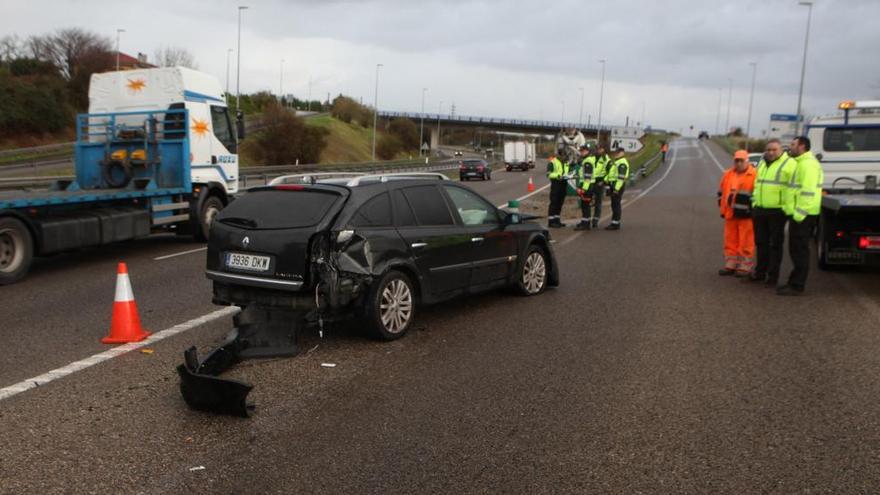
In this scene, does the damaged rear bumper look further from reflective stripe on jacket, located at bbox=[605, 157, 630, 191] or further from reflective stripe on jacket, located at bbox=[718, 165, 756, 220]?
reflective stripe on jacket, located at bbox=[605, 157, 630, 191]

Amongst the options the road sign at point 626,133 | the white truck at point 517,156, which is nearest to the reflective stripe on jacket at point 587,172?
the road sign at point 626,133

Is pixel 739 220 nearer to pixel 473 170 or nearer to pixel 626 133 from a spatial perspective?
pixel 473 170

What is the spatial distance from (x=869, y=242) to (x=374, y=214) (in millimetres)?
6509

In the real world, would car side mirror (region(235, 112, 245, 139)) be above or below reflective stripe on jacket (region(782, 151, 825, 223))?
above

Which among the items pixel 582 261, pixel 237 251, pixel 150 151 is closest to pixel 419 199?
pixel 237 251

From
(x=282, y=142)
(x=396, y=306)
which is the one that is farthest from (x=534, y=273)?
(x=282, y=142)

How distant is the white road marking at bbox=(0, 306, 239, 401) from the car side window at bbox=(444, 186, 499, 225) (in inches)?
100

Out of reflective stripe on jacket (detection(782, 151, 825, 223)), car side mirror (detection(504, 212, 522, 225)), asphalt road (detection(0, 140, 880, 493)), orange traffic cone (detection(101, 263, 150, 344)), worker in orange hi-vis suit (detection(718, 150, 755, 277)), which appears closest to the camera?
asphalt road (detection(0, 140, 880, 493))

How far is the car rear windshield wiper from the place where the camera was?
240 inches

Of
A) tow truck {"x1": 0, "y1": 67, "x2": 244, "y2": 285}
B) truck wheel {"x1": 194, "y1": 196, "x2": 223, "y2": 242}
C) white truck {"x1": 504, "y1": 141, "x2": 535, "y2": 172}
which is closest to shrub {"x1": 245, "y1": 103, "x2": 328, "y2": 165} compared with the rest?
white truck {"x1": 504, "y1": 141, "x2": 535, "y2": 172}

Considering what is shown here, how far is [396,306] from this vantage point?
20.4 feet

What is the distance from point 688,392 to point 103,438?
3.80 metres

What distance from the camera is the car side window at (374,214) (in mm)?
6024

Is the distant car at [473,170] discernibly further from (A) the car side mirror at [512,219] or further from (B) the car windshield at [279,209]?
(B) the car windshield at [279,209]
